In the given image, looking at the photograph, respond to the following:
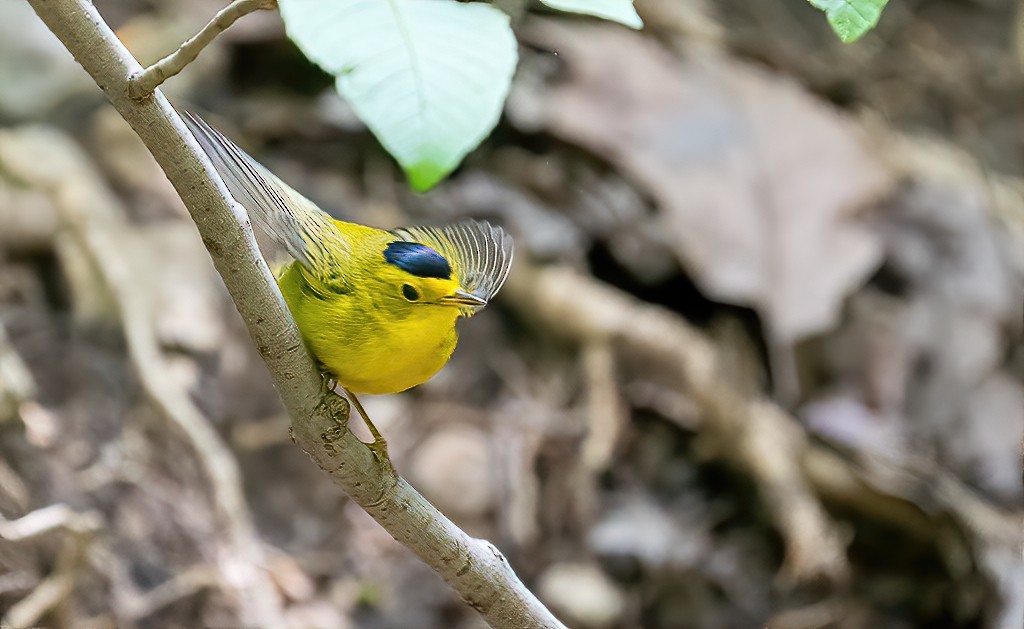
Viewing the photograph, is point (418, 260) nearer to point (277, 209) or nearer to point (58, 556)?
point (277, 209)

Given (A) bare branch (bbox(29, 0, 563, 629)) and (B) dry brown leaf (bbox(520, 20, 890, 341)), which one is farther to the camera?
(B) dry brown leaf (bbox(520, 20, 890, 341))

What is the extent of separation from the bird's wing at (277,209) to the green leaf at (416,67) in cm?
69

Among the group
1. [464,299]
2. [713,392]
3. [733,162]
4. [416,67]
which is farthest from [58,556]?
[733,162]

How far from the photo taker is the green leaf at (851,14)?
1.11 m

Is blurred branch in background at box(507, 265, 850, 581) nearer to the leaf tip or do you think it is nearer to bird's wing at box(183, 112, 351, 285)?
bird's wing at box(183, 112, 351, 285)

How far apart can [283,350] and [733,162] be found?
12.7 ft

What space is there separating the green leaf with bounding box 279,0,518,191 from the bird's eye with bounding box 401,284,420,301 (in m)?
1.21

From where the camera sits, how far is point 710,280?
4.69m

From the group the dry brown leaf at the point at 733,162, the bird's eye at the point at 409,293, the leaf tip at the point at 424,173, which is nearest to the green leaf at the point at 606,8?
the leaf tip at the point at 424,173

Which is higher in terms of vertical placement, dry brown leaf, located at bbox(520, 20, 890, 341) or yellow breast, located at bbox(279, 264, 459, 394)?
yellow breast, located at bbox(279, 264, 459, 394)

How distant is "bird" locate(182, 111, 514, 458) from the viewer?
197cm

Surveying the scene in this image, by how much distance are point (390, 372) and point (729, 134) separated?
12.0ft

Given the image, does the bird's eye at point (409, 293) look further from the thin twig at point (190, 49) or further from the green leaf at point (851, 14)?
the green leaf at point (851, 14)

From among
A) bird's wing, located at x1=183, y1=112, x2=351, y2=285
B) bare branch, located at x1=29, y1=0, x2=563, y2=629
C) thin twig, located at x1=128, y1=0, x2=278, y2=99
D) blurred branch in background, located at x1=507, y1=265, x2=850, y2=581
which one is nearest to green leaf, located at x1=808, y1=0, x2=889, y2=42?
thin twig, located at x1=128, y1=0, x2=278, y2=99
